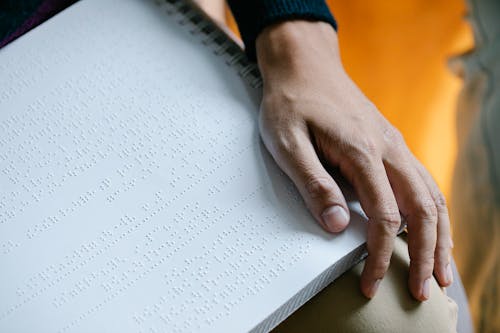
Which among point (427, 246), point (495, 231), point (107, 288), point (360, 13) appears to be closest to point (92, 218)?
point (107, 288)

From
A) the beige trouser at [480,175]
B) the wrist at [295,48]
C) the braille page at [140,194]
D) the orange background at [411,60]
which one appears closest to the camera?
the braille page at [140,194]

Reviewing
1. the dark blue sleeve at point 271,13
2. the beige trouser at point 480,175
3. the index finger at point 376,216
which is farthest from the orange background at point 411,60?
the index finger at point 376,216

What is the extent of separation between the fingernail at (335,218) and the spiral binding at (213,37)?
6.3 inches

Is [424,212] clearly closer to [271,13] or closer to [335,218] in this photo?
[335,218]

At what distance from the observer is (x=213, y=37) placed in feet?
2.06

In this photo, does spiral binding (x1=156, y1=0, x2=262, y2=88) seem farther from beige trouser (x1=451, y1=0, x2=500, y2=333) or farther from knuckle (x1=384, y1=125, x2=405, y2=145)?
beige trouser (x1=451, y1=0, x2=500, y2=333)

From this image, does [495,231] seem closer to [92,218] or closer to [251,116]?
[251,116]

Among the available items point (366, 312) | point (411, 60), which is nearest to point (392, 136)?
point (366, 312)

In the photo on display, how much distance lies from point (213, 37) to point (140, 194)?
192 millimetres

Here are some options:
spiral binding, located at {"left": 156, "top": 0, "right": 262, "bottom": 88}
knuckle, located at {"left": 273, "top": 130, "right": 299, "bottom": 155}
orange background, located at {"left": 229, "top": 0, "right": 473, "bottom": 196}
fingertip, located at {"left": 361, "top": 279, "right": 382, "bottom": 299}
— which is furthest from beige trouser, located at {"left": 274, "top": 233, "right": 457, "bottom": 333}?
orange background, located at {"left": 229, "top": 0, "right": 473, "bottom": 196}

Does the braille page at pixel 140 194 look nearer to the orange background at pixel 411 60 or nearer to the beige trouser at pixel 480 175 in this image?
the beige trouser at pixel 480 175

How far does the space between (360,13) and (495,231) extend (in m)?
0.52

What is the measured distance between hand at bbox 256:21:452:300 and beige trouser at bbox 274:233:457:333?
0.01 meters

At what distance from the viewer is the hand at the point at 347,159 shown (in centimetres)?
51
